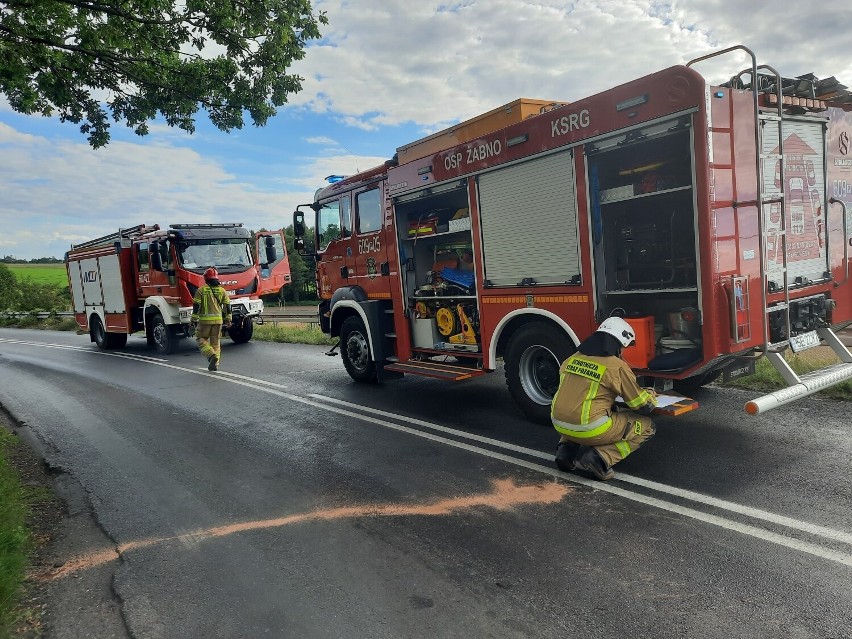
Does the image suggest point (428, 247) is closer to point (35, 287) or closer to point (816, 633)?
point (816, 633)

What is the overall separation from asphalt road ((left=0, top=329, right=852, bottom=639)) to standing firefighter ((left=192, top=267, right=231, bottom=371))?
13.6 ft

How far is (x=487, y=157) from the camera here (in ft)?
19.6

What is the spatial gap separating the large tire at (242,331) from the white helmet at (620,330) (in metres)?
12.7

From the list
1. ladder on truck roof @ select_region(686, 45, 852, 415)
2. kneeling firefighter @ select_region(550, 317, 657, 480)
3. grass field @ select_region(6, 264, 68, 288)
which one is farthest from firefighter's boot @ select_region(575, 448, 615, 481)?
grass field @ select_region(6, 264, 68, 288)

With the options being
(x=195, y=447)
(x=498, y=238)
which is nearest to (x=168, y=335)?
(x=195, y=447)

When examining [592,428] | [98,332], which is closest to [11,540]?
[592,428]

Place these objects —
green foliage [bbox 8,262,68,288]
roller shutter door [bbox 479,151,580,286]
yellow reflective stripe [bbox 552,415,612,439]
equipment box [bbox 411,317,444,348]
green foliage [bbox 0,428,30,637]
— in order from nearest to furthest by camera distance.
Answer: green foliage [bbox 0,428,30,637], yellow reflective stripe [bbox 552,415,612,439], roller shutter door [bbox 479,151,580,286], equipment box [bbox 411,317,444,348], green foliage [bbox 8,262,68,288]

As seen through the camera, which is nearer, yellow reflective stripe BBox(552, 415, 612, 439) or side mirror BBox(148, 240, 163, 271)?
yellow reflective stripe BBox(552, 415, 612, 439)

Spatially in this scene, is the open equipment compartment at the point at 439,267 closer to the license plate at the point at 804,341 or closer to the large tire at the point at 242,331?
the license plate at the point at 804,341

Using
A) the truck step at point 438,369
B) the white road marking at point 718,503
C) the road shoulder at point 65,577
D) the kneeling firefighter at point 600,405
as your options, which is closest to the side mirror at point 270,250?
the truck step at point 438,369

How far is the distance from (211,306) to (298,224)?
123 inches

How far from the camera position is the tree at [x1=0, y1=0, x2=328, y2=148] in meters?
6.20

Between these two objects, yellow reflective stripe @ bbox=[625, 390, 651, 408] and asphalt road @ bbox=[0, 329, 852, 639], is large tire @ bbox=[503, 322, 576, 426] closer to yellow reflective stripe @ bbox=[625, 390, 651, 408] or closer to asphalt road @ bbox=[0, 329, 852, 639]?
asphalt road @ bbox=[0, 329, 852, 639]

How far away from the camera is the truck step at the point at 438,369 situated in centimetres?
660
